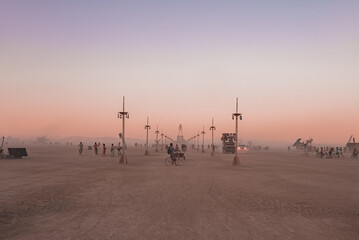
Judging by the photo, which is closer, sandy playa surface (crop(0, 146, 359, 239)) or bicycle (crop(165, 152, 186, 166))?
sandy playa surface (crop(0, 146, 359, 239))

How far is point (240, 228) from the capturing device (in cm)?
761

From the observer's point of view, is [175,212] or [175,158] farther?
[175,158]

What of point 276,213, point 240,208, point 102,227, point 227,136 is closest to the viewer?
point 102,227

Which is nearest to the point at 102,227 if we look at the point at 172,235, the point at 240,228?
the point at 172,235

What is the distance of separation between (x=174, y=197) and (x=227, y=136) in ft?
184

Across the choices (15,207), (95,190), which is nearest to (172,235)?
(15,207)

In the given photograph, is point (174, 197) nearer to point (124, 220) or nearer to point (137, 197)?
point (137, 197)

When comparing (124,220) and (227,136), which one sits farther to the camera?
(227,136)

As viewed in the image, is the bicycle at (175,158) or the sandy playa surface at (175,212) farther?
the bicycle at (175,158)

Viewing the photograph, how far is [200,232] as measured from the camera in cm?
721

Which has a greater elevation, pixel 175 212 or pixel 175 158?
pixel 175 158

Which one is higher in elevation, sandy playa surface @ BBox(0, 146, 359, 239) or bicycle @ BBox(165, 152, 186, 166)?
bicycle @ BBox(165, 152, 186, 166)

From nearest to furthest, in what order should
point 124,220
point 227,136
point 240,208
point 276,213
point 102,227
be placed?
1. point 102,227
2. point 124,220
3. point 276,213
4. point 240,208
5. point 227,136

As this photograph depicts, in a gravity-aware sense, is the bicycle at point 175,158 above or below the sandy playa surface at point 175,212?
above
